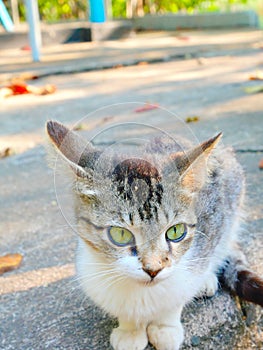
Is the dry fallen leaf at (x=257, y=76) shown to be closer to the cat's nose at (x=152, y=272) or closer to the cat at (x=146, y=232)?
the cat at (x=146, y=232)

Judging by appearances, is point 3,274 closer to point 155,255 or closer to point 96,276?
point 96,276

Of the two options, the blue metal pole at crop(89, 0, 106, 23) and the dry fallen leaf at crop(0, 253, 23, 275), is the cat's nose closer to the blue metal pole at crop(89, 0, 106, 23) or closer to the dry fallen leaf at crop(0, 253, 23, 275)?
the dry fallen leaf at crop(0, 253, 23, 275)

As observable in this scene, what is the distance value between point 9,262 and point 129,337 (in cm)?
73

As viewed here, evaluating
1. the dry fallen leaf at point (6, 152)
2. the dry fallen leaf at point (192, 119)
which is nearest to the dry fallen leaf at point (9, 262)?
the dry fallen leaf at point (6, 152)

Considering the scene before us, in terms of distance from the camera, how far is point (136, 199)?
1.43 meters

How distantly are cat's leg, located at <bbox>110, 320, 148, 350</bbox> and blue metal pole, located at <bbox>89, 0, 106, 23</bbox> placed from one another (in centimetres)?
738

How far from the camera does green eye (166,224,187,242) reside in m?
1.49

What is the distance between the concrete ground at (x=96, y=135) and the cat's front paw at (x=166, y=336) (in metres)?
0.05

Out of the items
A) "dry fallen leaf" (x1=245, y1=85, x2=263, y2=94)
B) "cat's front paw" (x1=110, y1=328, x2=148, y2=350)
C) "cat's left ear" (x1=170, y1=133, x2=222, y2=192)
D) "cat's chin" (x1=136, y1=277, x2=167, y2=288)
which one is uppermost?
"cat's left ear" (x1=170, y1=133, x2=222, y2=192)

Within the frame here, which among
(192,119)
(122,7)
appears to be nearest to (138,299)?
(192,119)

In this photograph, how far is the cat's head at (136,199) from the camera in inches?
A: 56.3

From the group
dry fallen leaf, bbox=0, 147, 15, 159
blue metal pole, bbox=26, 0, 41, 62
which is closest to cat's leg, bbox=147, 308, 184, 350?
dry fallen leaf, bbox=0, 147, 15, 159

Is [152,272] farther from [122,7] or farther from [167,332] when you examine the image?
[122,7]

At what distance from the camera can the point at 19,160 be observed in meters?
3.51
